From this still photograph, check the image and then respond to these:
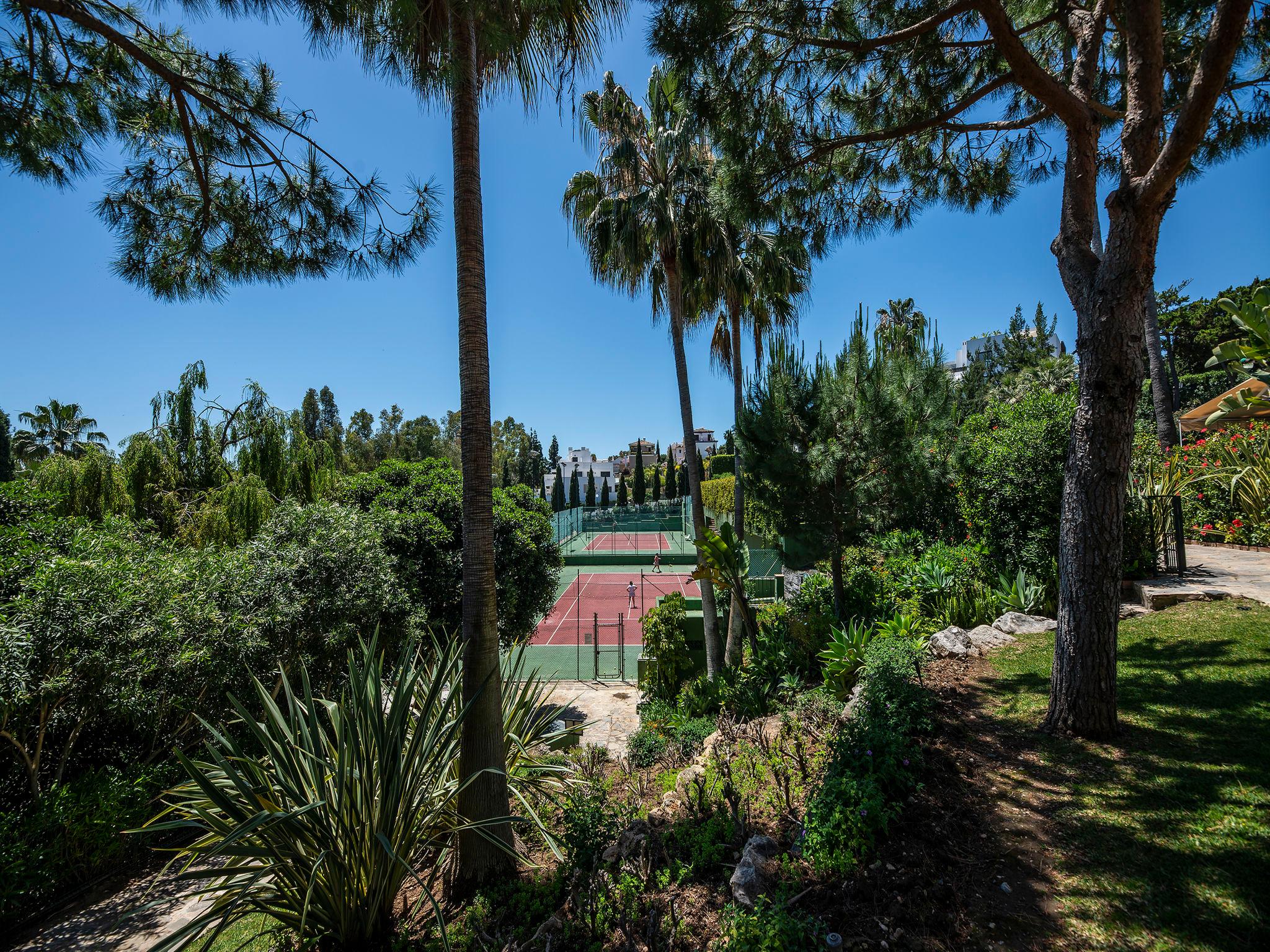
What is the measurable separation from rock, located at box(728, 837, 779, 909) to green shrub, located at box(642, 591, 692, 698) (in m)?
7.46

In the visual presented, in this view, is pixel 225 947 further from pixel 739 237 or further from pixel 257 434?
pixel 739 237

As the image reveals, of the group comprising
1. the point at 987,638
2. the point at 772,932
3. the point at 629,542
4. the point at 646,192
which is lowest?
the point at 629,542

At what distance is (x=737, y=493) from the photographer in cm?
1026

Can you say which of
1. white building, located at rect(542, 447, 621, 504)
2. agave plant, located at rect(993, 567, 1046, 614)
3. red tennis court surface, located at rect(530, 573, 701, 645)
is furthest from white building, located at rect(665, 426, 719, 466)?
agave plant, located at rect(993, 567, 1046, 614)

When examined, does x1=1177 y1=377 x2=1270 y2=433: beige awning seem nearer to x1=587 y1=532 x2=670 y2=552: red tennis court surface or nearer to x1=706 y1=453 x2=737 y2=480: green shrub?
x1=587 y1=532 x2=670 y2=552: red tennis court surface

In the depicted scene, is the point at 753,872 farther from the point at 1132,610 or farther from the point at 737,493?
the point at 737,493

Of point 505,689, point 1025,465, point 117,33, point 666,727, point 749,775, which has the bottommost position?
point 666,727

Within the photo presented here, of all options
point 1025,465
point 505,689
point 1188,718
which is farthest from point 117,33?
point 1025,465

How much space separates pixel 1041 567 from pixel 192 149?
1034 centimetres

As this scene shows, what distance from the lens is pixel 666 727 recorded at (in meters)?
7.77

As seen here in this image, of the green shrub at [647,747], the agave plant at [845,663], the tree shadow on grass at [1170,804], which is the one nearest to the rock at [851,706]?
the agave plant at [845,663]

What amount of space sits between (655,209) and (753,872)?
29.6ft

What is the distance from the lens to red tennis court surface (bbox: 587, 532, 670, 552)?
1303 inches

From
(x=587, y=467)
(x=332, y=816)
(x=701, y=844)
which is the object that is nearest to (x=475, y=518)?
(x=332, y=816)
